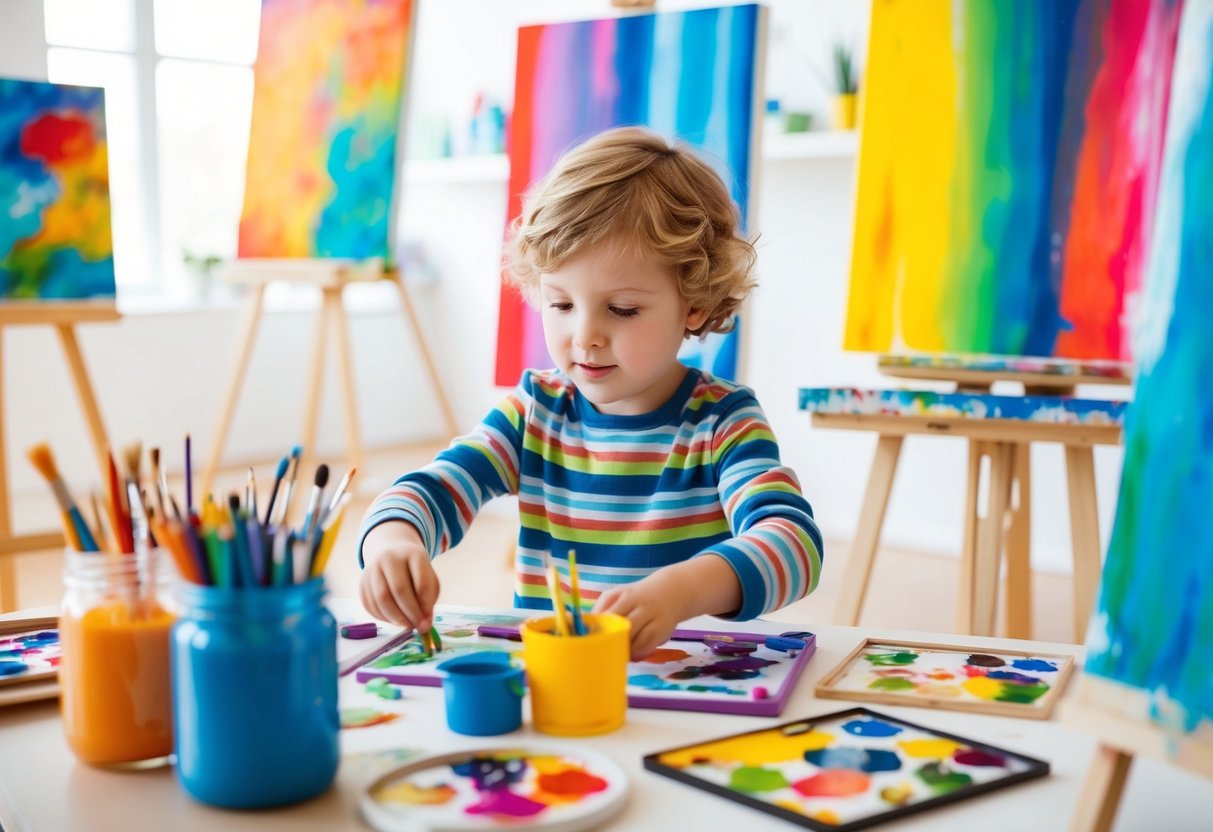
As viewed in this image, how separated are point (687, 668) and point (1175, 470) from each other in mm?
423

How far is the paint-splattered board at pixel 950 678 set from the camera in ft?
2.81

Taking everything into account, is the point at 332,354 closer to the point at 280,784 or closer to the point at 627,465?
the point at 627,465

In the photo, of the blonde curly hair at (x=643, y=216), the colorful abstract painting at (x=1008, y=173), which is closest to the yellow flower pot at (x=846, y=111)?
the colorful abstract painting at (x=1008, y=173)

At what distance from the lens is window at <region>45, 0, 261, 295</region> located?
4.42 meters

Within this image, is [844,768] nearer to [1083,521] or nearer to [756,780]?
[756,780]

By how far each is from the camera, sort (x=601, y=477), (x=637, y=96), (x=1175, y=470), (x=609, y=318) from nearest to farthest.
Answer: (x=1175, y=470) → (x=609, y=318) → (x=601, y=477) → (x=637, y=96)

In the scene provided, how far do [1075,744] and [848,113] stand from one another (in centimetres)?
304

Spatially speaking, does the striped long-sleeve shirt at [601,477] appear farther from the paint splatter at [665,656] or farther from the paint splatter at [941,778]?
the paint splatter at [941,778]

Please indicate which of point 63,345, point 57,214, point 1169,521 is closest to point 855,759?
point 1169,521

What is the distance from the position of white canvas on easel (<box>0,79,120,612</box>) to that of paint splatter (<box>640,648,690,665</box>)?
188 centimetres

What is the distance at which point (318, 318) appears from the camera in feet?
12.5

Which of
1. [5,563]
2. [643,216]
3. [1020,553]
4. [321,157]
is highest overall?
[321,157]

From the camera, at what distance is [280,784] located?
0.68 meters

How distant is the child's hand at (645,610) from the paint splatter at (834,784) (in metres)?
0.21
